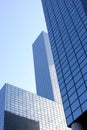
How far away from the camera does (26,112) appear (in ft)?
457

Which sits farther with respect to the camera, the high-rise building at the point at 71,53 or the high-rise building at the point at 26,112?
the high-rise building at the point at 26,112

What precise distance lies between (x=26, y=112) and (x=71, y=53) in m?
85.9

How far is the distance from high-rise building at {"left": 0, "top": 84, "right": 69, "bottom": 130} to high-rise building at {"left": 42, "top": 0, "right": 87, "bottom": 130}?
56678 mm

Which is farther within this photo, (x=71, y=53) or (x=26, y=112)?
(x=26, y=112)

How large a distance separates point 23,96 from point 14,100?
1038cm

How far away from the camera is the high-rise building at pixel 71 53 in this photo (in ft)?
157

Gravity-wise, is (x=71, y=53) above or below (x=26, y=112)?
above

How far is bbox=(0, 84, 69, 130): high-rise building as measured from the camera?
122312mm

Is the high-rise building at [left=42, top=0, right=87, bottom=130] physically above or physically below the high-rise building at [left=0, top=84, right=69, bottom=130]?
above

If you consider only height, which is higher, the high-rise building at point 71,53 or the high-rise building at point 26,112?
the high-rise building at point 71,53

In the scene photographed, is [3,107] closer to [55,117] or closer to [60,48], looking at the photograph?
Answer: [55,117]

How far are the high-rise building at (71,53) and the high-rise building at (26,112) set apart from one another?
56.7m

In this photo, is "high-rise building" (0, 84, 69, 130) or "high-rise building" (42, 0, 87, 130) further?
"high-rise building" (0, 84, 69, 130)

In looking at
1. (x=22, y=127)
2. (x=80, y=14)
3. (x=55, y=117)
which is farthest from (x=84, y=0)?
(x=55, y=117)
